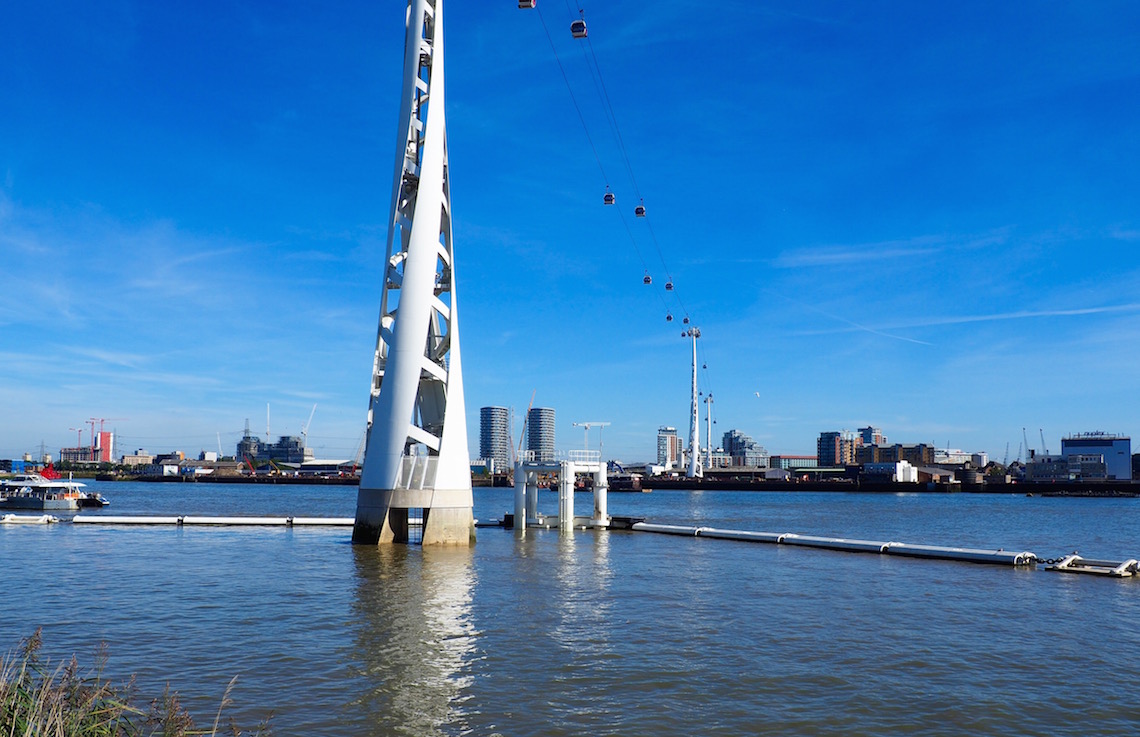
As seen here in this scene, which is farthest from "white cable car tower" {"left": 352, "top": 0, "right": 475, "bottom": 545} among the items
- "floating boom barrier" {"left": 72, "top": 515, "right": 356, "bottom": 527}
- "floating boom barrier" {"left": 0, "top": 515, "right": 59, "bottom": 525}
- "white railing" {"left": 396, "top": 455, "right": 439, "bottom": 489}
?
"floating boom barrier" {"left": 0, "top": 515, "right": 59, "bottom": 525}

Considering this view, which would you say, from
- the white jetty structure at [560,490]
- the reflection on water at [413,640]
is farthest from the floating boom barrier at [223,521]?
the reflection on water at [413,640]

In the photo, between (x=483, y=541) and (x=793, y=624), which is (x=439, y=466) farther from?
(x=793, y=624)

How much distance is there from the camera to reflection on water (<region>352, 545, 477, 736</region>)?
1514cm

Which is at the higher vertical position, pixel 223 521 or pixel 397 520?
pixel 397 520

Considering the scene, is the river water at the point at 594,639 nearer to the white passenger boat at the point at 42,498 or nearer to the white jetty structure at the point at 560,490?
the white jetty structure at the point at 560,490

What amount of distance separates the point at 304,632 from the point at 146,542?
3045 cm

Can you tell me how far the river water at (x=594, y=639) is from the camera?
603 inches

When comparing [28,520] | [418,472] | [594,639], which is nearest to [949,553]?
[418,472]

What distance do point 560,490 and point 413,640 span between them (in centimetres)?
3527

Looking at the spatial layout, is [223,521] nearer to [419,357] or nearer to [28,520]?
[28,520]

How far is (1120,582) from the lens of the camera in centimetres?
3456

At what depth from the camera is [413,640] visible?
2131 cm

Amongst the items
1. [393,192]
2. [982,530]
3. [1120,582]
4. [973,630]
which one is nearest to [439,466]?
[393,192]

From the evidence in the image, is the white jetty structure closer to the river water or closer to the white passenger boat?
the river water
